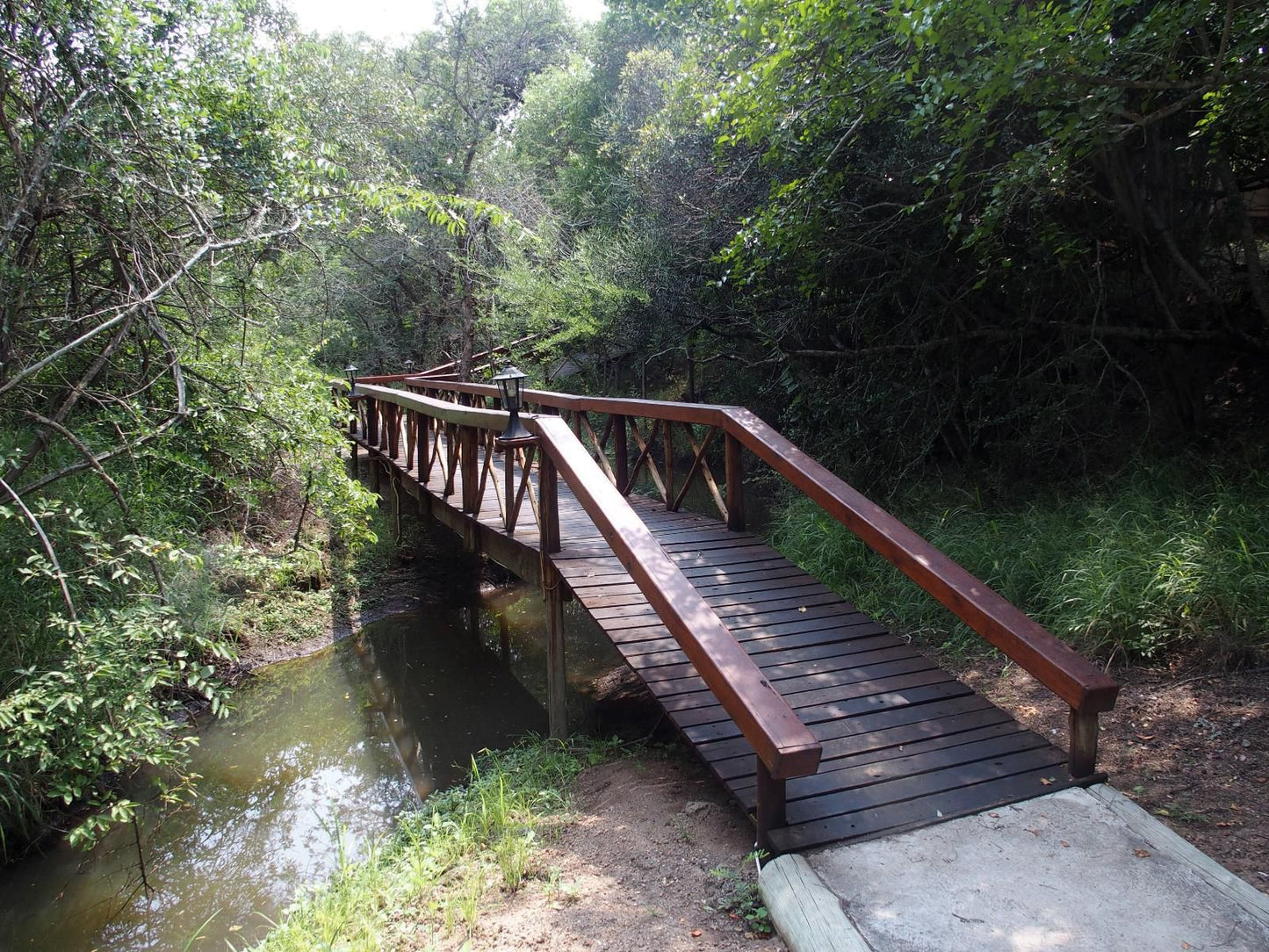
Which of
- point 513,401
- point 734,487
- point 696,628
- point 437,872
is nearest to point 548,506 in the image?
point 513,401

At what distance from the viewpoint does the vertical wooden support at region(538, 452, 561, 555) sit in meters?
4.81

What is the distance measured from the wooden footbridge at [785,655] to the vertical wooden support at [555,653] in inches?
0.5

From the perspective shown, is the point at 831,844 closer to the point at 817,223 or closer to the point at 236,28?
the point at 817,223

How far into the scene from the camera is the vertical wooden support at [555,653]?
484cm

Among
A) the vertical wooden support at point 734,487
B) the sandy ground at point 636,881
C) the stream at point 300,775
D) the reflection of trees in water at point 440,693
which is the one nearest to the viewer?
the sandy ground at point 636,881

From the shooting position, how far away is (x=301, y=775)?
524 centimetres

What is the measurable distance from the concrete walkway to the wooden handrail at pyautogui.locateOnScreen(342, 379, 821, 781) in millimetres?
371

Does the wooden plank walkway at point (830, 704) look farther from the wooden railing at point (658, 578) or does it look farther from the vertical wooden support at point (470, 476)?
the vertical wooden support at point (470, 476)

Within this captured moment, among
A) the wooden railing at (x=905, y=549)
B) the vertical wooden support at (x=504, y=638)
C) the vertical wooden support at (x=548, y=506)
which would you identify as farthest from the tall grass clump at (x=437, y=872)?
the vertical wooden support at (x=504, y=638)

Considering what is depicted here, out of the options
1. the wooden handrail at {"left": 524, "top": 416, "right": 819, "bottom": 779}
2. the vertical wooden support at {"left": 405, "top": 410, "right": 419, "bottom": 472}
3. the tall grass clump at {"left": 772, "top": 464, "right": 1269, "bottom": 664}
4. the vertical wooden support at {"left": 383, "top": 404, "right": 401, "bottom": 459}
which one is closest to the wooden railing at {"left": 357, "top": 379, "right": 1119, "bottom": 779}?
the wooden handrail at {"left": 524, "top": 416, "right": 819, "bottom": 779}

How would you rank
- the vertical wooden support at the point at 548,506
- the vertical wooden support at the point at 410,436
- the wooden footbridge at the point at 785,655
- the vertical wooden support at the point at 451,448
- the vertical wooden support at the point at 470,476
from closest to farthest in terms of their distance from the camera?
the wooden footbridge at the point at 785,655
the vertical wooden support at the point at 548,506
the vertical wooden support at the point at 470,476
the vertical wooden support at the point at 451,448
the vertical wooden support at the point at 410,436

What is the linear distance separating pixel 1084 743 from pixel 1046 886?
2.38 feet

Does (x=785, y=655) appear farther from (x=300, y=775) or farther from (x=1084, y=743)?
(x=300, y=775)

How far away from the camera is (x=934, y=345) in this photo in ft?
20.0
